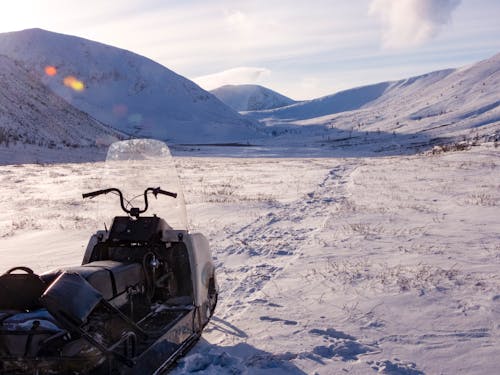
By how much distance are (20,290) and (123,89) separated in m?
146

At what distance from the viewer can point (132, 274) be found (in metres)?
4.21

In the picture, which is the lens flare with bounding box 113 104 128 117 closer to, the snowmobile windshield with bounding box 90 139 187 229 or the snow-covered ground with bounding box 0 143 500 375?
the snow-covered ground with bounding box 0 143 500 375

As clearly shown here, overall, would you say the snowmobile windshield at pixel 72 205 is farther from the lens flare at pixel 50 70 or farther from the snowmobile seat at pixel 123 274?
the lens flare at pixel 50 70

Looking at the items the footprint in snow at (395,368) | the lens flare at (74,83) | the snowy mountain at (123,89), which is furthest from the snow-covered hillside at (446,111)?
the footprint in snow at (395,368)

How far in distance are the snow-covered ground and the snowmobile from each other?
474 mm

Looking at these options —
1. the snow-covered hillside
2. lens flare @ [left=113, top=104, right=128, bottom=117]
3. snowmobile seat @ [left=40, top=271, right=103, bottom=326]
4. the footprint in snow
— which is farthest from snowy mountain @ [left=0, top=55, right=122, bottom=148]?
lens flare @ [left=113, top=104, right=128, bottom=117]

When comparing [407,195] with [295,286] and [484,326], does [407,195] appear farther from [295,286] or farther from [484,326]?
[484,326]

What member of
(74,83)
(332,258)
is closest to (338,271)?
(332,258)

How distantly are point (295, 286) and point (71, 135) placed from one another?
59754 mm

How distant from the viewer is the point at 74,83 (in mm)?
136625

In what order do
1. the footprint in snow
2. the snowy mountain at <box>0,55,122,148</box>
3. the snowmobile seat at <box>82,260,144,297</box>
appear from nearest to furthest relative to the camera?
the snowmobile seat at <box>82,260,144,297</box> → the footprint in snow → the snowy mountain at <box>0,55,122,148</box>

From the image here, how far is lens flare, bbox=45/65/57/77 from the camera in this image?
134 m

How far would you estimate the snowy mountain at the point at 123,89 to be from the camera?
424ft

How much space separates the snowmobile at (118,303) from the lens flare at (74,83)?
142 meters
